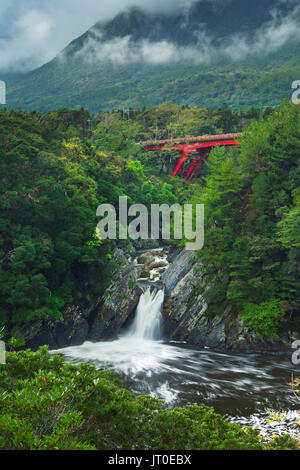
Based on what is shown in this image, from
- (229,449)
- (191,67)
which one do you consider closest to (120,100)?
(191,67)

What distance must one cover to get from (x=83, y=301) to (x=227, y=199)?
33.7ft

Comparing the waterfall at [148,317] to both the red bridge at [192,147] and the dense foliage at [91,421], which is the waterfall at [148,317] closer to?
the dense foliage at [91,421]

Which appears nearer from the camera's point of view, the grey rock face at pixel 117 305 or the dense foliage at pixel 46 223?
the dense foliage at pixel 46 223

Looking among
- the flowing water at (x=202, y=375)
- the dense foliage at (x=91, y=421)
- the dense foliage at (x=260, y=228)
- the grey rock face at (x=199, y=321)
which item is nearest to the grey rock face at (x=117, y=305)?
the flowing water at (x=202, y=375)

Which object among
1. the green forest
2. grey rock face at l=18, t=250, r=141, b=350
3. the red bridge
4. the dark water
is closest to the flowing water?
the dark water

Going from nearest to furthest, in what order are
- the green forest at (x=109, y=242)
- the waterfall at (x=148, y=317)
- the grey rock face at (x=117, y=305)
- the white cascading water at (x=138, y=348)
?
the white cascading water at (x=138, y=348) → the green forest at (x=109, y=242) → the grey rock face at (x=117, y=305) → the waterfall at (x=148, y=317)

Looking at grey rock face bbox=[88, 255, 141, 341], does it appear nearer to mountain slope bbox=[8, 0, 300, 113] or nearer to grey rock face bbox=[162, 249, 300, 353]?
Answer: grey rock face bbox=[162, 249, 300, 353]

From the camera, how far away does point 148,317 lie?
68.5 feet

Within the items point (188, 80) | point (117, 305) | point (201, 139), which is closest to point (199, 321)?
→ point (117, 305)

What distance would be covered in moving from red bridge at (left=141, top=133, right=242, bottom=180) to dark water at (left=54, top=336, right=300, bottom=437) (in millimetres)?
30879

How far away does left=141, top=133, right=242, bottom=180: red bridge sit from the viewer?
43.7 metres

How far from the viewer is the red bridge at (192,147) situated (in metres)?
43.7

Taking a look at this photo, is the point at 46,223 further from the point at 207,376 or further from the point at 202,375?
the point at 207,376

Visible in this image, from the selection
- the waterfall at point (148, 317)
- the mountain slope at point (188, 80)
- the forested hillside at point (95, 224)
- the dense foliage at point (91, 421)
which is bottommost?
the waterfall at point (148, 317)
